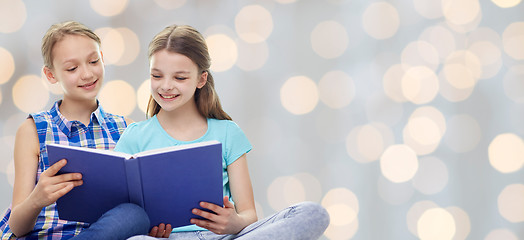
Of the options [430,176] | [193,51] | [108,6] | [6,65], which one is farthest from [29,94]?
[430,176]

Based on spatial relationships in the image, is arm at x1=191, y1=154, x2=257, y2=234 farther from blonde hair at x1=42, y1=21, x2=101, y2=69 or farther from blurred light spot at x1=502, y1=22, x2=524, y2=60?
blurred light spot at x1=502, y1=22, x2=524, y2=60

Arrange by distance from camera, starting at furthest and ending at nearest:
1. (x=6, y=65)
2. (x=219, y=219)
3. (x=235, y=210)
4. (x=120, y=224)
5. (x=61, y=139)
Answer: (x=6, y=65)
(x=61, y=139)
(x=235, y=210)
(x=219, y=219)
(x=120, y=224)

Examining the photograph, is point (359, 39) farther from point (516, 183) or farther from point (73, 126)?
point (73, 126)

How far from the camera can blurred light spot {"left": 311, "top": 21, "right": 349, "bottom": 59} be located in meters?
1.96

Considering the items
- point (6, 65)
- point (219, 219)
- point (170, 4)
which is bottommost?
point (219, 219)

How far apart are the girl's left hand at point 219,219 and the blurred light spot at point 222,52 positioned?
2.70 feet

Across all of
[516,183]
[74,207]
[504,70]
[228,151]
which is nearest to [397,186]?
[516,183]

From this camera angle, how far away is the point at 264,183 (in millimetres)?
1947

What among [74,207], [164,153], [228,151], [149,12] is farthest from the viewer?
[149,12]

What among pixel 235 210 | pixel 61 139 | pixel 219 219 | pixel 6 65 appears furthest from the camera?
pixel 6 65

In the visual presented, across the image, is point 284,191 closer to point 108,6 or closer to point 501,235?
point 501,235

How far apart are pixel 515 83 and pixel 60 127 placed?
1430mm

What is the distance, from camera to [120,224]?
1.06 m

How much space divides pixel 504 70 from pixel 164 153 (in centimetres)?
131
